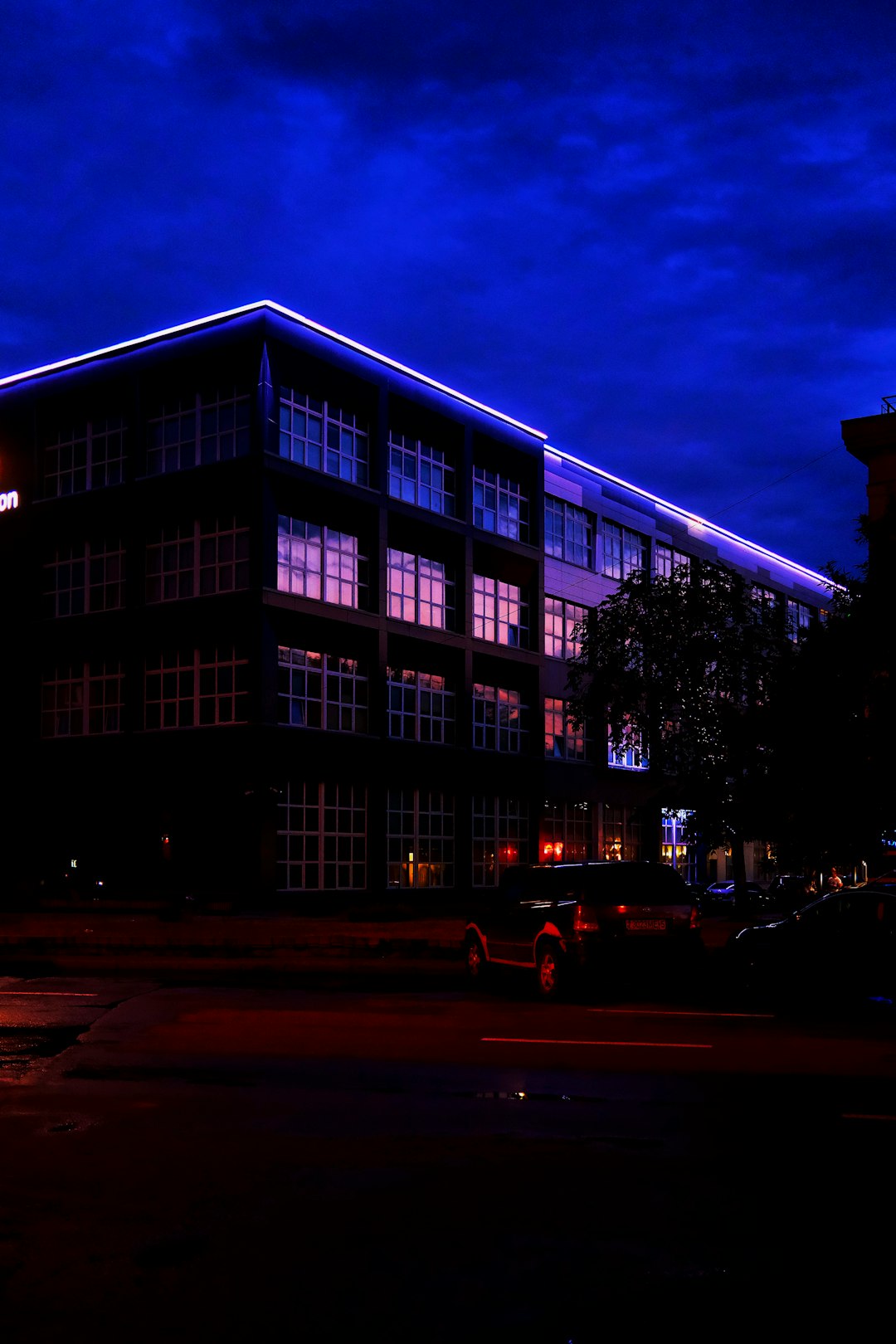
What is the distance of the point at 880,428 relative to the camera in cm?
3828

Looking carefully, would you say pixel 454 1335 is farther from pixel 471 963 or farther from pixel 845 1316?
pixel 471 963

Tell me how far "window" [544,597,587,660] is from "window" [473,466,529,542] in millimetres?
3851

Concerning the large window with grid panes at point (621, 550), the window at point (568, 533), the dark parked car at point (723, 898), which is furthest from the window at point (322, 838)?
the large window with grid panes at point (621, 550)

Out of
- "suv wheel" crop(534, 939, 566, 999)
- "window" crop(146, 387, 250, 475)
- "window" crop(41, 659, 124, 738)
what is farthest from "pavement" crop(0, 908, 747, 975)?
Answer: "window" crop(146, 387, 250, 475)

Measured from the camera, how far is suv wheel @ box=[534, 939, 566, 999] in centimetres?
1675

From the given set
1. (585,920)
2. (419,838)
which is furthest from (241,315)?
(585,920)

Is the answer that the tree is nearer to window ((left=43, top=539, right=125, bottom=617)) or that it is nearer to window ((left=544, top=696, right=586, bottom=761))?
window ((left=43, top=539, right=125, bottom=617))

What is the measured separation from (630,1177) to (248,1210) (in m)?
Result: 1.99

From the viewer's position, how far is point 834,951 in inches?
668

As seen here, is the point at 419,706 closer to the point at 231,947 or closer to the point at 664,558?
the point at 664,558

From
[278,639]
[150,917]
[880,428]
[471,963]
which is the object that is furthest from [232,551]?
[471,963]

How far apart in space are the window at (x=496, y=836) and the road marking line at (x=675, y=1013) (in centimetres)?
4160

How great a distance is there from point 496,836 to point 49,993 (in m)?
41.7

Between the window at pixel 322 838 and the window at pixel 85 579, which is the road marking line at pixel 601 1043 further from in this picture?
the window at pixel 85 579
